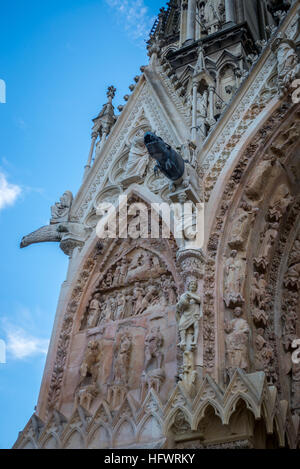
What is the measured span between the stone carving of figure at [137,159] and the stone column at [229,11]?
21.3ft

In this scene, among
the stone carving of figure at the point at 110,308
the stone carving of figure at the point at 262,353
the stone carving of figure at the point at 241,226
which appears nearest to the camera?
the stone carving of figure at the point at 262,353

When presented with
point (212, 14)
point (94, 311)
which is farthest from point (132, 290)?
point (212, 14)

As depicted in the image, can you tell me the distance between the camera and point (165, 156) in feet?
24.9

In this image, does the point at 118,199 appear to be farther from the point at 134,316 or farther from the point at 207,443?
the point at 207,443

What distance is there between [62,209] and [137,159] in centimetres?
175

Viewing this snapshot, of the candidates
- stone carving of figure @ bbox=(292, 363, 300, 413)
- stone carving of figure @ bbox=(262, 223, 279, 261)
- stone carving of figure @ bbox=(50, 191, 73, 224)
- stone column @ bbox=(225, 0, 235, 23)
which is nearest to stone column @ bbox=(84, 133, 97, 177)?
stone carving of figure @ bbox=(50, 191, 73, 224)

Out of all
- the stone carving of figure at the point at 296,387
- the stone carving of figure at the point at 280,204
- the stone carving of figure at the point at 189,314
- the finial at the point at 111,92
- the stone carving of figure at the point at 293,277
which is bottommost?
the stone carving of figure at the point at 296,387

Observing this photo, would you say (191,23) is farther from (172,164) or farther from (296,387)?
(296,387)

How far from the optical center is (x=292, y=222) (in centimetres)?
845

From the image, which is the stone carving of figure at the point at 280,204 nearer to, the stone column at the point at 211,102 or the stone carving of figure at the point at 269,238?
the stone carving of figure at the point at 269,238

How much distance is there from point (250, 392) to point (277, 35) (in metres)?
6.62

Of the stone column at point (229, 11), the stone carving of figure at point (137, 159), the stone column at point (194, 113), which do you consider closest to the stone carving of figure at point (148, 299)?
the stone carving of figure at point (137, 159)

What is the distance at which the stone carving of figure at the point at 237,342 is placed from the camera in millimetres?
6348

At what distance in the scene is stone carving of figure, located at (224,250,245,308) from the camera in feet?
22.7
